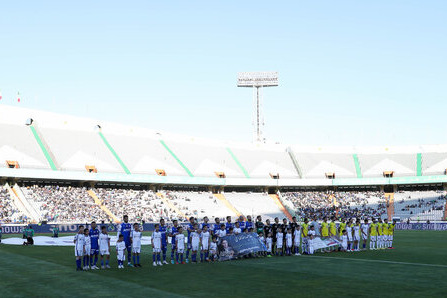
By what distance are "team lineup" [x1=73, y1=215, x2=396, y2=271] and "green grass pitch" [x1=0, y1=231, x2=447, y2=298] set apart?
841mm

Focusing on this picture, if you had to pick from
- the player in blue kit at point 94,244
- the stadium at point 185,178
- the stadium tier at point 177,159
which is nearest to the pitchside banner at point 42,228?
the stadium at point 185,178

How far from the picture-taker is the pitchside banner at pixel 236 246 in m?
24.3

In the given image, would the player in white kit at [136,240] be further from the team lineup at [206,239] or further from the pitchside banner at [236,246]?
the pitchside banner at [236,246]

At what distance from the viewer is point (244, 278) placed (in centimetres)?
1788

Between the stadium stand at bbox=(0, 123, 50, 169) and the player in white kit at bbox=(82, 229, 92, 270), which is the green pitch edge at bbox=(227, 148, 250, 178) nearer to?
the stadium stand at bbox=(0, 123, 50, 169)

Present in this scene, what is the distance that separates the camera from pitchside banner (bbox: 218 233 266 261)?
2428 cm

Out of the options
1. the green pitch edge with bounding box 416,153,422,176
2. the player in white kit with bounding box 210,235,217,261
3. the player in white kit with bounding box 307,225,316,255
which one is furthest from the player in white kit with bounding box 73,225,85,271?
the green pitch edge with bounding box 416,153,422,176

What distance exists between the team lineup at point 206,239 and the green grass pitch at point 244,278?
33.1 inches

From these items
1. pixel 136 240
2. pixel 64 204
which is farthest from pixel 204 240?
pixel 64 204

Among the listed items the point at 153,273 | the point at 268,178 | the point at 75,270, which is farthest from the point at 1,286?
the point at 268,178

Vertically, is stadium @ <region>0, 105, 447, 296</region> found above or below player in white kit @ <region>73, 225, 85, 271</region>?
above

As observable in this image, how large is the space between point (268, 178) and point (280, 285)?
222 ft

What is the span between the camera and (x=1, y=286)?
16.3 m

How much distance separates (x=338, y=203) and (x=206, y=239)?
199 ft
